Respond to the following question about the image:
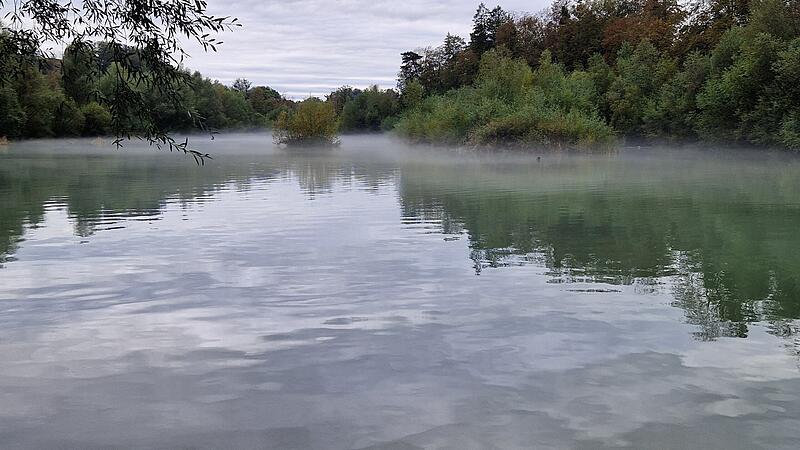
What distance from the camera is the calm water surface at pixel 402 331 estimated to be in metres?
6.09

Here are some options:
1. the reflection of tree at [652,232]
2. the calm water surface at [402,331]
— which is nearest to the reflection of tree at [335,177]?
the reflection of tree at [652,232]

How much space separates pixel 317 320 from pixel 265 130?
156347 mm

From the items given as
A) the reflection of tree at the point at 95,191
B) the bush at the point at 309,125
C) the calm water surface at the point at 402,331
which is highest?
the bush at the point at 309,125

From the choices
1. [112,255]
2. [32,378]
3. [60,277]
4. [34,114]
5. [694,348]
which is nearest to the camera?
[32,378]

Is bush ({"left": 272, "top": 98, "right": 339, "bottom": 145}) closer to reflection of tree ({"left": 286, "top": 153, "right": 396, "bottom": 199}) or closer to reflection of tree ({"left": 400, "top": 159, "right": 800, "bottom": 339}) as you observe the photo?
reflection of tree ({"left": 286, "top": 153, "right": 396, "bottom": 199})

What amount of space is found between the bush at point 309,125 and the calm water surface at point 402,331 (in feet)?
195

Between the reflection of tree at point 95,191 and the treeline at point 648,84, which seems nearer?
the reflection of tree at point 95,191

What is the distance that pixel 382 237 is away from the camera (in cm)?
1645

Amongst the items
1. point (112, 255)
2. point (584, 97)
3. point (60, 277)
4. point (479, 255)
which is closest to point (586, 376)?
point (479, 255)

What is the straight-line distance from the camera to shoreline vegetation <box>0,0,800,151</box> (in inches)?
2055

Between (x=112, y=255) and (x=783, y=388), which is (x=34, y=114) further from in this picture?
(x=783, y=388)

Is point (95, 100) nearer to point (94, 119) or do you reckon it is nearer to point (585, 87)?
point (585, 87)

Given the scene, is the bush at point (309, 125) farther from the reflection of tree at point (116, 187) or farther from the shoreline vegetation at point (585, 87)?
the reflection of tree at point (116, 187)

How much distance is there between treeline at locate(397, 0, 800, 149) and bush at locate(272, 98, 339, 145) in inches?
315
